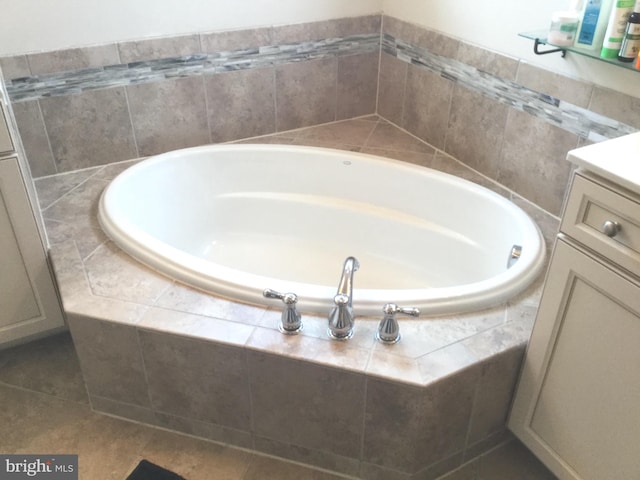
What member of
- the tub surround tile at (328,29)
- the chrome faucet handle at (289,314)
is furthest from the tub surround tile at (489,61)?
the chrome faucet handle at (289,314)

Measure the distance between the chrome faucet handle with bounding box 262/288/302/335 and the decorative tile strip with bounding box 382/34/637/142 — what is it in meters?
1.06

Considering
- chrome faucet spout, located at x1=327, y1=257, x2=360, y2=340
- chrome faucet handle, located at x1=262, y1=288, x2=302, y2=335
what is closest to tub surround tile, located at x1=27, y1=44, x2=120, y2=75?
chrome faucet handle, located at x1=262, y1=288, x2=302, y2=335

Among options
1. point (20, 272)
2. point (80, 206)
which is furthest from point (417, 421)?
point (80, 206)

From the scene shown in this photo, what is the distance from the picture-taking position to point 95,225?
6.39 ft

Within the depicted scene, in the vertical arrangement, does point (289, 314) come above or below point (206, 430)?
above

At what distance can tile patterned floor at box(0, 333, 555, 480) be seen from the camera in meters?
1.64

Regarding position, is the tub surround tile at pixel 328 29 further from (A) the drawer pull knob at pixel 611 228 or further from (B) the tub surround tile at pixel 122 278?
(A) the drawer pull knob at pixel 611 228

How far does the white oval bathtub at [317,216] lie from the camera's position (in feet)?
6.84

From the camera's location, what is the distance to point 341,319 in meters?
1.47

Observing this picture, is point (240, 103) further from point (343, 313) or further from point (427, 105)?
point (343, 313)

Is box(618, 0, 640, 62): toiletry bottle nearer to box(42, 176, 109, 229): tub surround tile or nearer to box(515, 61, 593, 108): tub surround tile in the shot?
box(515, 61, 593, 108): tub surround tile

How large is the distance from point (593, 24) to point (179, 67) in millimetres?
1471

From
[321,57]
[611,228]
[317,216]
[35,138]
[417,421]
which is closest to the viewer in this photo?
[611,228]

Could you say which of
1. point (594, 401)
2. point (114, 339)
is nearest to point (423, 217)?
point (594, 401)
